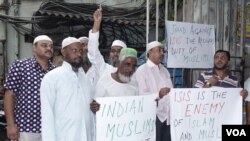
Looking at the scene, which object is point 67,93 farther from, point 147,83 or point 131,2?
point 131,2

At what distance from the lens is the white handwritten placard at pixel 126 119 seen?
3521 millimetres

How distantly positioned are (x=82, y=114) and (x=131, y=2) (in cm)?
808

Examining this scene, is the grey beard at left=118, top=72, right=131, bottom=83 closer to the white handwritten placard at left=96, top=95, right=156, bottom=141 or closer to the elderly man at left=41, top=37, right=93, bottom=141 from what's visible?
the white handwritten placard at left=96, top=95, right=156, bottom=141

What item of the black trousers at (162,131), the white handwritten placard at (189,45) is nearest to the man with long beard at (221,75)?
the black trousers at (162,131)

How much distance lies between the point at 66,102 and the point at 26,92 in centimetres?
62

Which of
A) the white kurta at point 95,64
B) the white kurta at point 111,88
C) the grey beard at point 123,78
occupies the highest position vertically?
the white kurta at point 95,64

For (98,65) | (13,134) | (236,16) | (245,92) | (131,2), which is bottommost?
(13,134)

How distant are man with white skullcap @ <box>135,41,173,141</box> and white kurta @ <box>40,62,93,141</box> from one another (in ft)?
3.10

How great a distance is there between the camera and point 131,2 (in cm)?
1130

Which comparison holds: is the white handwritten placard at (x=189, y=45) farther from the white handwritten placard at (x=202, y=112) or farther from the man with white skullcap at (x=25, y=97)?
the man with white skullcap at (x=25, y=97)

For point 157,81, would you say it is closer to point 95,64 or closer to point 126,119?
point 95,64

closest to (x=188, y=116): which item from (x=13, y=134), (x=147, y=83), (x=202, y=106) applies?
(x=202, y=106)

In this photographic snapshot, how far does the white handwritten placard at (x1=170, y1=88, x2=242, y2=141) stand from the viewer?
4.02 metres

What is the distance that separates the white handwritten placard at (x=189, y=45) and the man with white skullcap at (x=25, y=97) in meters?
A: 1.77
